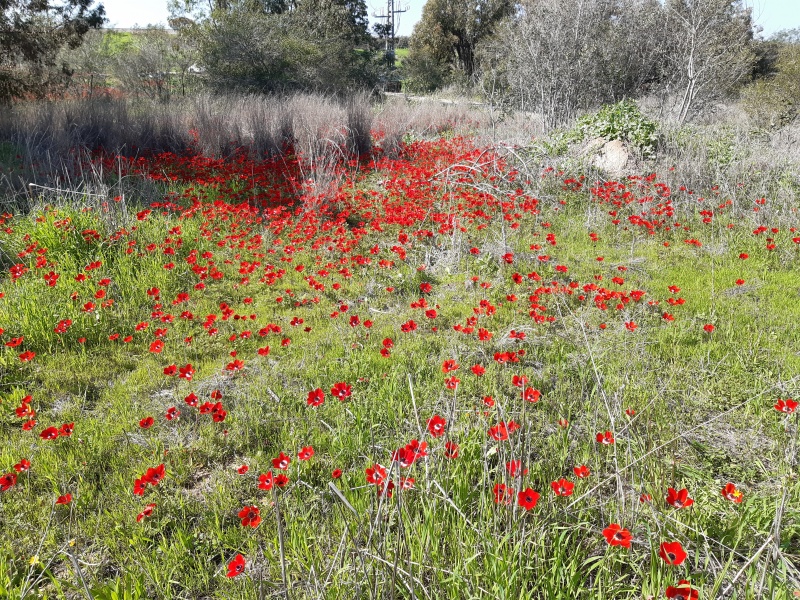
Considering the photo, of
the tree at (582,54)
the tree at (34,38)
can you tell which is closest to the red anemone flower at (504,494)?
the tree at (582,54)

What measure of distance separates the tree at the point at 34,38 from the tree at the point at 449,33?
1766cm

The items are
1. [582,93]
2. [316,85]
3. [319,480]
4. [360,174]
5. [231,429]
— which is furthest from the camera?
[316,85]

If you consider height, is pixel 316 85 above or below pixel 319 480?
above

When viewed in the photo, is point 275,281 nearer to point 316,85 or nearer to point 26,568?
point 26,568

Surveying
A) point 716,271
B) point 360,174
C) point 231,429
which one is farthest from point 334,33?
point 231,429

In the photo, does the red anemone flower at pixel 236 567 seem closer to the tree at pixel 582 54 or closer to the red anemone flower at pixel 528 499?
the red anemone flower at pixel 528 499

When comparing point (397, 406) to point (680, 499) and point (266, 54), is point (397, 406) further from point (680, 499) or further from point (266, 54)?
point (266, 54)

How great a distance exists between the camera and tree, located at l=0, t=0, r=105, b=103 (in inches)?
424

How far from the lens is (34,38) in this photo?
1115 centimetres

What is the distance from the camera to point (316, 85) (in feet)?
53.0

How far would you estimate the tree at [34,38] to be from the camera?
35.3ft

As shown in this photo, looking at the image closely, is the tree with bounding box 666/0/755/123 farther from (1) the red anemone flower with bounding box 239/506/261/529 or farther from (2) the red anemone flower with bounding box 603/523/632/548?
(1) the red anemone flower with bounding box 239/506/261/529

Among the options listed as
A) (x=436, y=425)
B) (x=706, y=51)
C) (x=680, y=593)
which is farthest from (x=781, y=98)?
(x=680, y=593)

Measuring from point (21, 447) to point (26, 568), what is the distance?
0.80m
